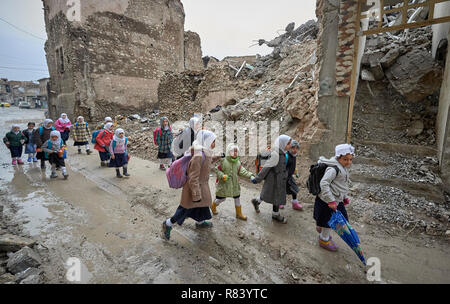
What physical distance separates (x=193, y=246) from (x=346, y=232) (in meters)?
1.98

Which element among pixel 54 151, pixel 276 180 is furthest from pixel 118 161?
pixel 276 180

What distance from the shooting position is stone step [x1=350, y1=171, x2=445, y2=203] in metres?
3.97

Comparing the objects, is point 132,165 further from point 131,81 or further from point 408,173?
point 131,81

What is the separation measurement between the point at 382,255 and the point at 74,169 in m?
7.94

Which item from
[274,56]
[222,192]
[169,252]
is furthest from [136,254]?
[274,56]

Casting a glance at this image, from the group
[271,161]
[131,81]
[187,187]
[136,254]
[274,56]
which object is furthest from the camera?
[131,81]

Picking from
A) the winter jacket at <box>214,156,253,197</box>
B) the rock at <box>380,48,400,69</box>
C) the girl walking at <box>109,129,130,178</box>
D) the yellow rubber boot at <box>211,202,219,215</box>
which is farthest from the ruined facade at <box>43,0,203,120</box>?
the rock at <box>380,48,400,69</box>

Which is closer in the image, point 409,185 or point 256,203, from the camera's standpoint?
point 256,203

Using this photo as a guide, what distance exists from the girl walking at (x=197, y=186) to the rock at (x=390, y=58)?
6.96m

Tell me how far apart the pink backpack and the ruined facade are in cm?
1418

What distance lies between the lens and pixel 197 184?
2.84 metres

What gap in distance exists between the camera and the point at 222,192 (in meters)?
3.59

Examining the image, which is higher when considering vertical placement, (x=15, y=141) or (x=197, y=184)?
(x=15, y=141)

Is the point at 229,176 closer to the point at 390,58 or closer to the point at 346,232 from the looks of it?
the point at 346,232
